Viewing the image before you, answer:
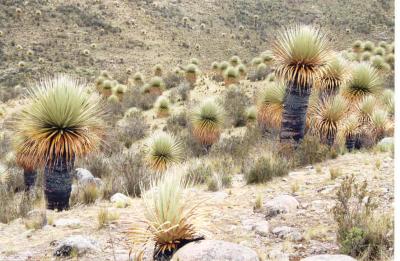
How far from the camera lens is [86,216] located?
23.1 feet

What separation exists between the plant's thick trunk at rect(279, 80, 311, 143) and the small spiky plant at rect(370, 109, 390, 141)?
214 cm

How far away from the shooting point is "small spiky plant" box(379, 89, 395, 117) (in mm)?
13273

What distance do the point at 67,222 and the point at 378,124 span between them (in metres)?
7.99

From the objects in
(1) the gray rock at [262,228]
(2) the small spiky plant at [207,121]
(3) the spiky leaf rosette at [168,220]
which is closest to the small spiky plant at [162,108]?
(2) the small spiky plant at [207,121]

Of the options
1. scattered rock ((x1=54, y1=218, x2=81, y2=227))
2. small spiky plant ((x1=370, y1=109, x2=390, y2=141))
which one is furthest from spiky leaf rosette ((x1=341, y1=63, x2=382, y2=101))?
scattered rock ((x1=54, y1=218, x2=81, y2=227))

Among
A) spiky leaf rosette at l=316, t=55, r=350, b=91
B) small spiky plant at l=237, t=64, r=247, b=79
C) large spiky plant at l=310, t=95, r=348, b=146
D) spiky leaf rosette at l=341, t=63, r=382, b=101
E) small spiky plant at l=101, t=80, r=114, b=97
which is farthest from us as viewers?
small spiky plant at l=237, t=64, r=247, b=79

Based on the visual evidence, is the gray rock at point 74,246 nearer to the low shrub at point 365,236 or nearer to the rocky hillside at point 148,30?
the low shrub at point 365,236

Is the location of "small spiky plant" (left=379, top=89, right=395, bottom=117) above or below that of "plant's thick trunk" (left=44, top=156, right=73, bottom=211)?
above

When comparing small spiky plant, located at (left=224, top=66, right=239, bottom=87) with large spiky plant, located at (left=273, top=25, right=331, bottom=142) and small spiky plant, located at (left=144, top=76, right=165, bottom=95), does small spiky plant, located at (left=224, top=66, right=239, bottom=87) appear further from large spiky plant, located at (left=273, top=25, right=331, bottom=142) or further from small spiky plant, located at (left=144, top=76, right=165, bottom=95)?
large spiky plant, located at (left=273, top=25, right=331, bottom=142)

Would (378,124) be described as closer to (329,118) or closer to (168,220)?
(329,118)

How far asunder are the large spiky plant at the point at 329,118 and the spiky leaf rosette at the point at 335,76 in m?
0.53

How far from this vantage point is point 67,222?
262 inches

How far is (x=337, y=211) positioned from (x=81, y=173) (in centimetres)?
700

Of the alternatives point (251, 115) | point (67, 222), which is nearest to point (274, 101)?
point (251, 115)
